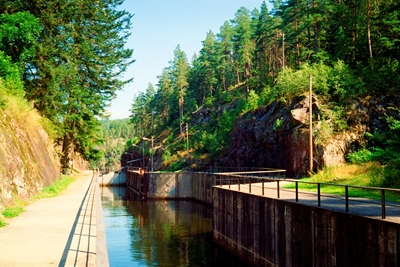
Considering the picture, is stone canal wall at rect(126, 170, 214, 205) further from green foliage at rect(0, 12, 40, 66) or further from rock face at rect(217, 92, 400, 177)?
green foliage at rect(0, 12, 40, 66)

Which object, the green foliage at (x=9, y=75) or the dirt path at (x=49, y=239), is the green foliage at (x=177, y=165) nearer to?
the green foliage at (x=9, y=75)

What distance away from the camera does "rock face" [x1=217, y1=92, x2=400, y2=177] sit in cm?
3406

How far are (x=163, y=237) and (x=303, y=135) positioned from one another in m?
16.7

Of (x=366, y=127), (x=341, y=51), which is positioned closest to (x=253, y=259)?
(x=366, y=127)

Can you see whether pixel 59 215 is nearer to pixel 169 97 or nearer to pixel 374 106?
pixel 374 106

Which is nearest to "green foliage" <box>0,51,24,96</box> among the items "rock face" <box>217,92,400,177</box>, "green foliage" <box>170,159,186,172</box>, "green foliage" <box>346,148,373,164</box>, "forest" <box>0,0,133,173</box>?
"forest" <box>0,0,133,173</box>

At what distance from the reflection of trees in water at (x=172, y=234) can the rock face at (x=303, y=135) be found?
935cm

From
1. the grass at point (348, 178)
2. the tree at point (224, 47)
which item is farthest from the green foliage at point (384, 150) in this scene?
the tree at point (224, 47)

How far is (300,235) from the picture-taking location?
14273 mm

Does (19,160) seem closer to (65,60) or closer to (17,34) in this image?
(17,34)

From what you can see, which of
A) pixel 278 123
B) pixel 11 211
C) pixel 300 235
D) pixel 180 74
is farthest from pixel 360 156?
pixel 180 74

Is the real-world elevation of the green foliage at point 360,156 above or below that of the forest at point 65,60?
below

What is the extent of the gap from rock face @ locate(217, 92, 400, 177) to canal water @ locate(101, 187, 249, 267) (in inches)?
370

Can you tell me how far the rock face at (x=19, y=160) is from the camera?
16844 mm
